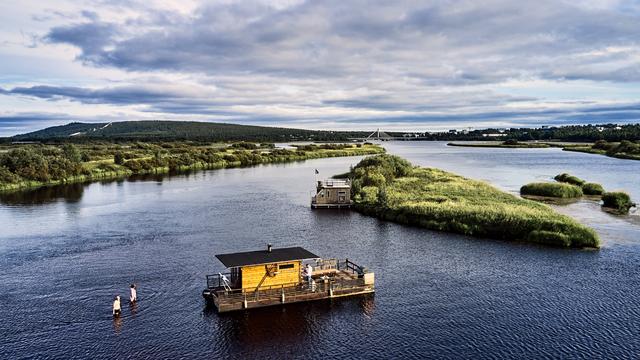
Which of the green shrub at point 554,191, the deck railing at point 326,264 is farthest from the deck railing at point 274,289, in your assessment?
the green shrub at point 554,191

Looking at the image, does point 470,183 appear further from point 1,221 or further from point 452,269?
point 1,221

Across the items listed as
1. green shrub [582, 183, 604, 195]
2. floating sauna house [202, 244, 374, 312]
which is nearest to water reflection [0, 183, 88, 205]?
floating sauna house [202, 244, 374, 312]

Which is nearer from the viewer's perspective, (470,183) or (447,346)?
(447,346)

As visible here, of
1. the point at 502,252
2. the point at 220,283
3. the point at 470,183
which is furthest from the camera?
the point at 470,183

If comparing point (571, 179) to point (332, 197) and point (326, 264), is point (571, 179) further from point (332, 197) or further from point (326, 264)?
point (326, 264)

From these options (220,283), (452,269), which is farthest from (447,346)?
(220,283)

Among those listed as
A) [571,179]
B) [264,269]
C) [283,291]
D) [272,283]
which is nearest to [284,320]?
[283,291]

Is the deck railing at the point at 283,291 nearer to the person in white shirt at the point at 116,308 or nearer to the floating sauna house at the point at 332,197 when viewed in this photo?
the person in white shirt at the point at 116,308

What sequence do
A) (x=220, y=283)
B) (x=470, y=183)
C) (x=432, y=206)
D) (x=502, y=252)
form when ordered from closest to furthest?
1. (x=220, y=283)
2. (x=502, y=252)
3. (x=432, y=206)
4. (x=470, y=183)
